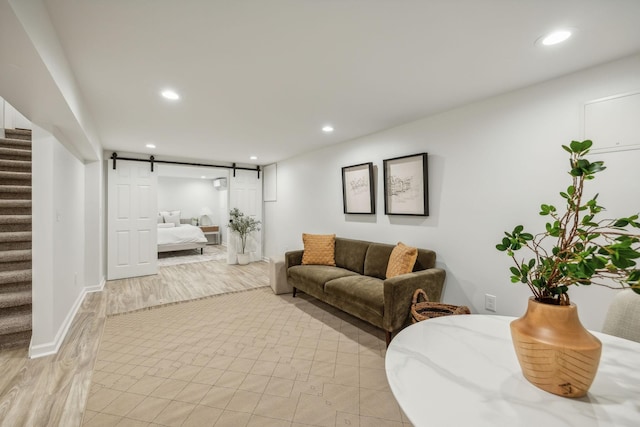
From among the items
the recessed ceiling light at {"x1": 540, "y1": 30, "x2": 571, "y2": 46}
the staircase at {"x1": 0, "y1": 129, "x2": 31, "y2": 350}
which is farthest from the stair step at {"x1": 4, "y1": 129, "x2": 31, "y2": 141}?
the recessed ceiling light at {"x1": 540, "y1": 30, "x2": 571, "y2": 46}

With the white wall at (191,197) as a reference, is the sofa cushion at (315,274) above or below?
below

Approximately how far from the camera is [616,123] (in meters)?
1.90

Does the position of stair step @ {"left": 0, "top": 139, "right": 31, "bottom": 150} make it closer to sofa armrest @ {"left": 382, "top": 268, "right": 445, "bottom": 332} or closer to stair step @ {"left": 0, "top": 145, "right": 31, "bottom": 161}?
stair step @ {"left": 0, "top": 145, "right": 31, "bottom": 161}

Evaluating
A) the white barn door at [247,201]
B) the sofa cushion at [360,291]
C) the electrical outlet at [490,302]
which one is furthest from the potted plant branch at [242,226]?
the electrical outlet at [490,302]

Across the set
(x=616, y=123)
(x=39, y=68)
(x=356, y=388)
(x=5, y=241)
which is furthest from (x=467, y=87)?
(x=5, y=241)

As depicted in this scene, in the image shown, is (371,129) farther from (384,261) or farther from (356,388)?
(356,388)

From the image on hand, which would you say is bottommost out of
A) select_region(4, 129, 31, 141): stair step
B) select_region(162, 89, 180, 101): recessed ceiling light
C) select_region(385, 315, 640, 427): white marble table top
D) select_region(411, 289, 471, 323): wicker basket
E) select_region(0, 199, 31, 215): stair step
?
select_region(411, 289, 471, 323): wicker basket

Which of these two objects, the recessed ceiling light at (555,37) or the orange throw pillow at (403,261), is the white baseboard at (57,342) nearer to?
the orange throw pillow at (403,261)

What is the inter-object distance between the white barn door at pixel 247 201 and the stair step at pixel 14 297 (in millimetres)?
3567

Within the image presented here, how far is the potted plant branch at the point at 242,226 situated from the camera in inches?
241

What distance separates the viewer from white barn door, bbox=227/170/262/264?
6.21 metres

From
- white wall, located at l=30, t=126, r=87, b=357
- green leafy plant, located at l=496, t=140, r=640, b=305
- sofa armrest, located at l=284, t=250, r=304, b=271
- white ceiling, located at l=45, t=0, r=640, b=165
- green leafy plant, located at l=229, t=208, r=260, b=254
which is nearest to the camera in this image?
green leafy plant, located at l=496, t=140, r=640, b=305

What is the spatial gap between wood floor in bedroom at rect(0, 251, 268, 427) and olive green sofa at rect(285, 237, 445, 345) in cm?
133

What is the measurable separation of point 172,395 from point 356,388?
1.25m
